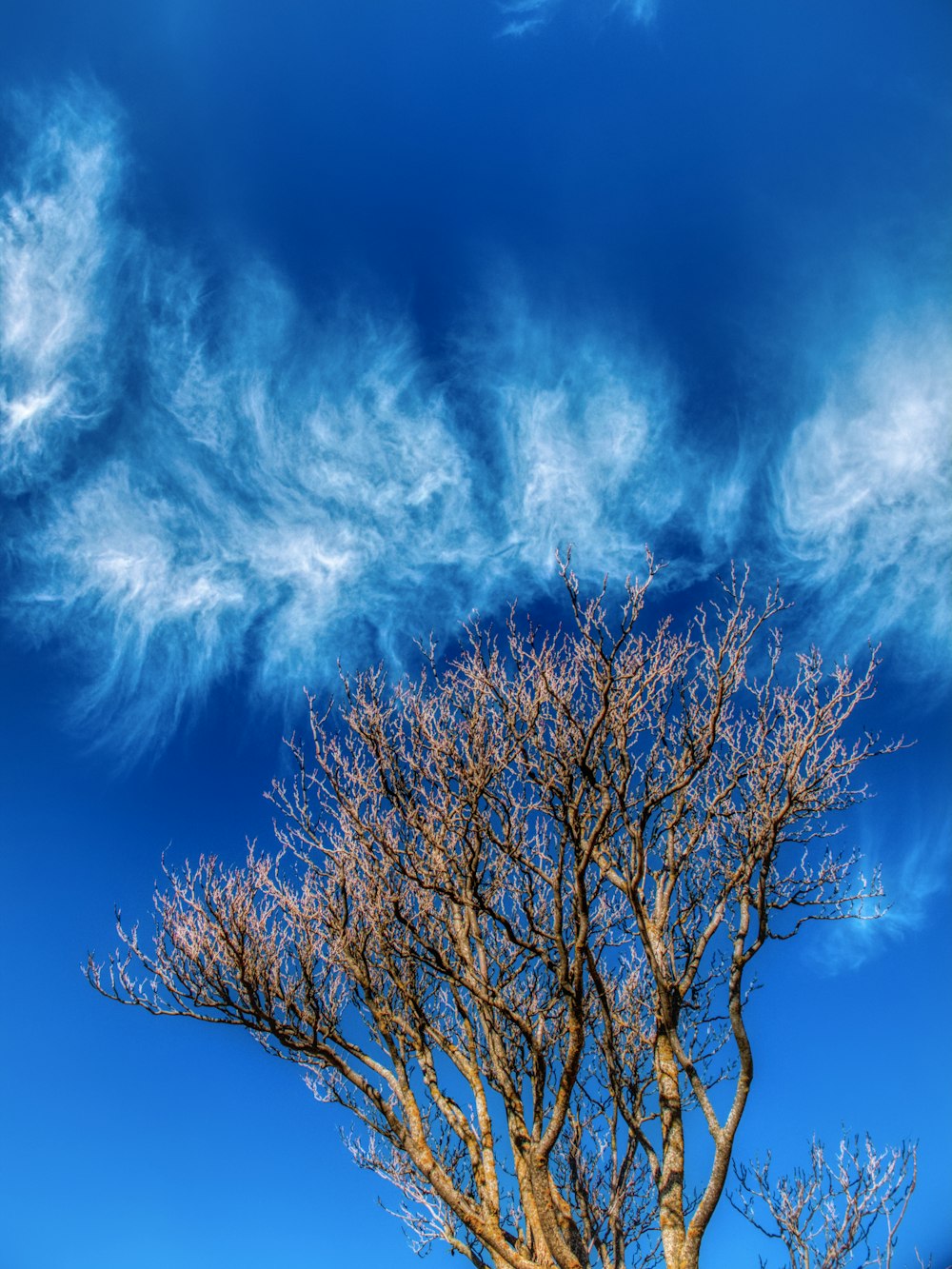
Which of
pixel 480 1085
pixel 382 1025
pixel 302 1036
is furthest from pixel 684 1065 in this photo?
pixel 302 1036

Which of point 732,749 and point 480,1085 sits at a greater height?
point 732,749

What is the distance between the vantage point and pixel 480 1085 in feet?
25.0

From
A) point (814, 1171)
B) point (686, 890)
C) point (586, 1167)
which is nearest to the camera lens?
point (814, 1171)

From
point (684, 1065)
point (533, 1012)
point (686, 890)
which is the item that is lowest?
point (684, 1065)

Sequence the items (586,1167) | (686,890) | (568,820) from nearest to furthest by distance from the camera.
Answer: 1. (568,820)
2. (686,890)
3. (586,1167)

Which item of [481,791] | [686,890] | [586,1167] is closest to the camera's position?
[481,791]

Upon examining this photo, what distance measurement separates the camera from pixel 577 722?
6.06m

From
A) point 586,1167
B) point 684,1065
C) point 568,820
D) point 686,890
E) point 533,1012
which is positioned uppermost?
point 686,890

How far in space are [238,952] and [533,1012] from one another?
140 inches

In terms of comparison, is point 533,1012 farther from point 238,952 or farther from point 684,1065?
point 238,952

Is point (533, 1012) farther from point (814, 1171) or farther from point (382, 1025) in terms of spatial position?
point (814, 1171)

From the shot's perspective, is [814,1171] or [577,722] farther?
[814,1171]

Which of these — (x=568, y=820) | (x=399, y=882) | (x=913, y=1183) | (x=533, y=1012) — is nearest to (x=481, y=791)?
(x=568, y=820)

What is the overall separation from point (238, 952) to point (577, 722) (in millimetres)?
3832
